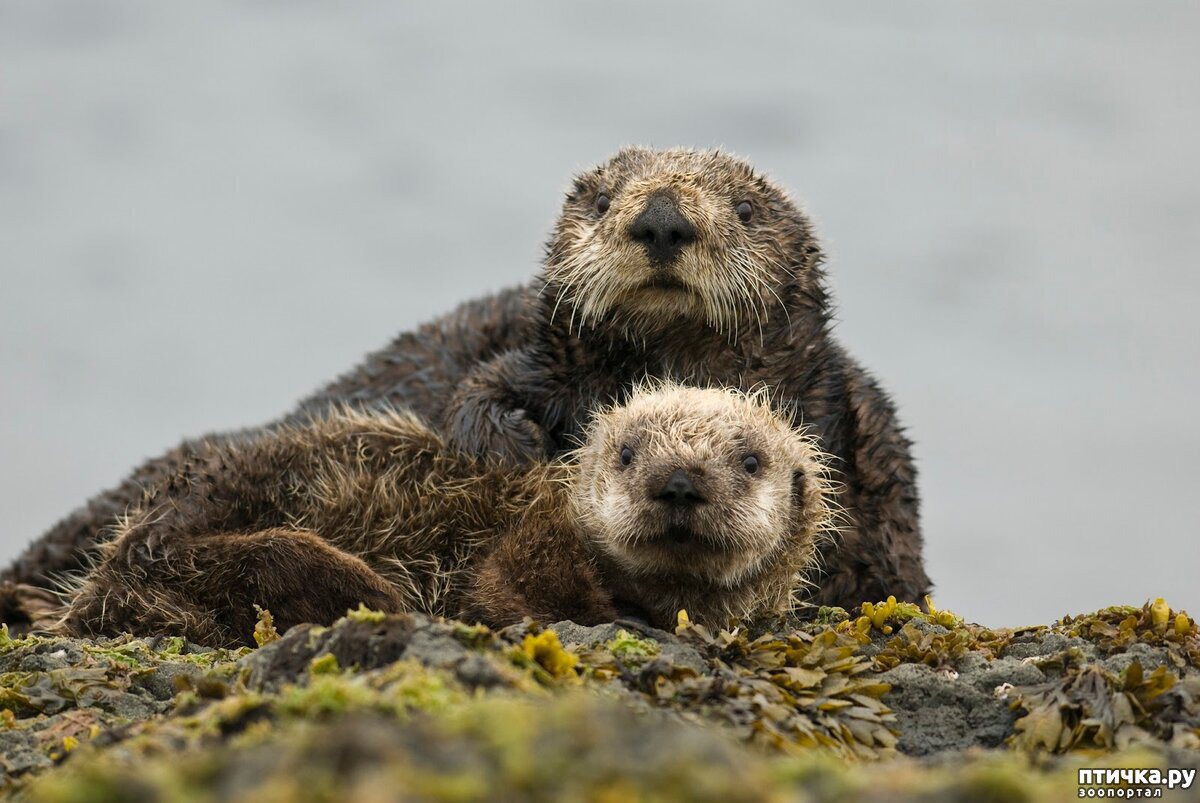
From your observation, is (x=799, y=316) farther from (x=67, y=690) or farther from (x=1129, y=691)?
(x=67, y=690)

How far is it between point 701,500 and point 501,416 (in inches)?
81.0

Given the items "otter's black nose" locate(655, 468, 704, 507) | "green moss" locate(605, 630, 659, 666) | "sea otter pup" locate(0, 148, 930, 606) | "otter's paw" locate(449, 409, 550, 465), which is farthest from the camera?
"otter's paw" locate(449, 409, 550, 465)

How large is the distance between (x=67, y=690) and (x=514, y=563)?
2089mm

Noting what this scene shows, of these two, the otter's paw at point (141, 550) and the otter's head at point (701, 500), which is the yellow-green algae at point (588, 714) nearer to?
the otter's head at point (701, 500)

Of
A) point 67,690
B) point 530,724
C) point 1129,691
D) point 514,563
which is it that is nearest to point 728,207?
point 514,563

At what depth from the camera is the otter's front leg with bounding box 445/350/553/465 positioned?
288 inches

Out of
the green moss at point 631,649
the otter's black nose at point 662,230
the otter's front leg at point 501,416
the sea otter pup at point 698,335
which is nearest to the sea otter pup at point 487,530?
the otter's front leg at point 501,416

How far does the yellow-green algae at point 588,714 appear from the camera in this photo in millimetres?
2191

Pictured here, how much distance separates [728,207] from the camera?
7523 mm

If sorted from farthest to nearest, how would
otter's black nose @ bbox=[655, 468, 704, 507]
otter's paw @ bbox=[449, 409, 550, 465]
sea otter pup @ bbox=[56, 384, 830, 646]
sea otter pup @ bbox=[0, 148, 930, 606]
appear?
otter's paw @ bbox=[449, 409, 550, 465]
sea otter pup @ bbox=[0, 148, 930, 606]
sea otter pup @ bbox=[56, 384, 830, 646]
otter's black nose @ bbox=[655, 468, 704, 507]

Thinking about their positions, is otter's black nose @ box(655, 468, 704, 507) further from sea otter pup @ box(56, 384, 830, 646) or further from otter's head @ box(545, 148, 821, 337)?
otter's head @ box(545, 148, 821, 337)

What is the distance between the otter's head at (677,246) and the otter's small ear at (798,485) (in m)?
1.10

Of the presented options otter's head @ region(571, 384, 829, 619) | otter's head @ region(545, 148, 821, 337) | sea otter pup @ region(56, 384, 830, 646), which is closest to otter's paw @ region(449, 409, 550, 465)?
sea otter pup @ region(56, 384, 830, 646)

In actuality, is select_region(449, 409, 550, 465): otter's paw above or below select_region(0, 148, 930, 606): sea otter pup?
below
